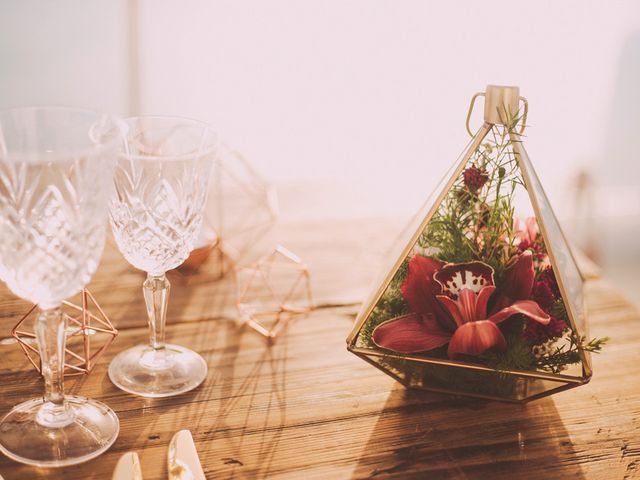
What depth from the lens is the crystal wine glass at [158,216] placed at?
822mm

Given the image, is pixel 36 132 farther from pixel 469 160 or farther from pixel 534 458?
pixel 534 458

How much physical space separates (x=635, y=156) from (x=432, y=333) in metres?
2.51

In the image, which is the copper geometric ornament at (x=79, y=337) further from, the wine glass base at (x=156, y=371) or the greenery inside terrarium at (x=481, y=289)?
the greenery inside terrarium at (x=481, y=289)

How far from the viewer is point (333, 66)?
258 centimetres

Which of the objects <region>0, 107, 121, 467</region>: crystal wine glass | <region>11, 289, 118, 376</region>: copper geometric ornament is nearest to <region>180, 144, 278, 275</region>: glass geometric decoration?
<region>11, 289, 118, 376</region>: copper geometric ornament

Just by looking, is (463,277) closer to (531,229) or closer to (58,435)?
(531,229)

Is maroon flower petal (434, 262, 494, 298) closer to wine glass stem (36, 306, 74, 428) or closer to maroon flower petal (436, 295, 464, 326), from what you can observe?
maroon flower petal (436, 295, 464, 326)

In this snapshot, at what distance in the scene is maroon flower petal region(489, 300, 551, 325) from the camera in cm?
77

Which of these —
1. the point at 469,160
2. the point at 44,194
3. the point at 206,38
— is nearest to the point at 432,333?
the point at 469,160

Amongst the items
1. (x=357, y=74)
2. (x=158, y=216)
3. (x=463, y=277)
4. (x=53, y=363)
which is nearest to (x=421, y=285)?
(x=463, y=277)

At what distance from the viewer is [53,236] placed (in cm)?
69

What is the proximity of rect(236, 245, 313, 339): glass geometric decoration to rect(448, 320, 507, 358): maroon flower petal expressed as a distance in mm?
300

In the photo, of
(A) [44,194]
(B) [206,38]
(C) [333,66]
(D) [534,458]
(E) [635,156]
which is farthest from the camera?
(E) [635,156]

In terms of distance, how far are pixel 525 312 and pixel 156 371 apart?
0.44 meters
